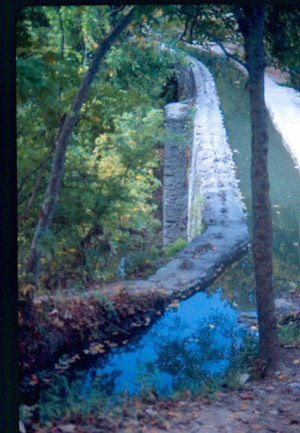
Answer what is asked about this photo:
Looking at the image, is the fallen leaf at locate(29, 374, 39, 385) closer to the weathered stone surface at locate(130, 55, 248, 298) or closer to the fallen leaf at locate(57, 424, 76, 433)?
the fallen leaf at locate(57, 424, 76, 433)

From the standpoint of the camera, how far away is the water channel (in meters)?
2.83

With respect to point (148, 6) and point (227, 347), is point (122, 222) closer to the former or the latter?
point (227, 347)

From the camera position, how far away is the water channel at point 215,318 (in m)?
2.83

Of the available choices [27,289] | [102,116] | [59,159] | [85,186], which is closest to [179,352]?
[27,289]

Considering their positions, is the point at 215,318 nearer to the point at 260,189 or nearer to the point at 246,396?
the point at 246,396

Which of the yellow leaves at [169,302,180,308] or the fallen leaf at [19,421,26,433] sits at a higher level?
the yellow leaves at [169,302,180,308]

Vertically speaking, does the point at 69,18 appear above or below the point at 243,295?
above

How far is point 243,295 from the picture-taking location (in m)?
3.13

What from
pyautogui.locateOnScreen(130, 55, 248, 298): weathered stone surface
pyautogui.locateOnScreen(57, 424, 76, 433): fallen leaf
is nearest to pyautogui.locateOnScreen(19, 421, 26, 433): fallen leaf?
pyautogui.locateOnScreen(57, 424, 76, 433): fallen leaf

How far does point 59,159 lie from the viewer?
9.33 feet

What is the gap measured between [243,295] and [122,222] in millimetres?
719

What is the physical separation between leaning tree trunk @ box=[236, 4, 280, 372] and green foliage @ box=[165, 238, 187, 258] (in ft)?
1.31

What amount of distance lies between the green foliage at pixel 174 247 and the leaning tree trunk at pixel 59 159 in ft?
2.41

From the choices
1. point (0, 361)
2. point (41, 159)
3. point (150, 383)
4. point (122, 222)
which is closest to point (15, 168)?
point (41, 159)
